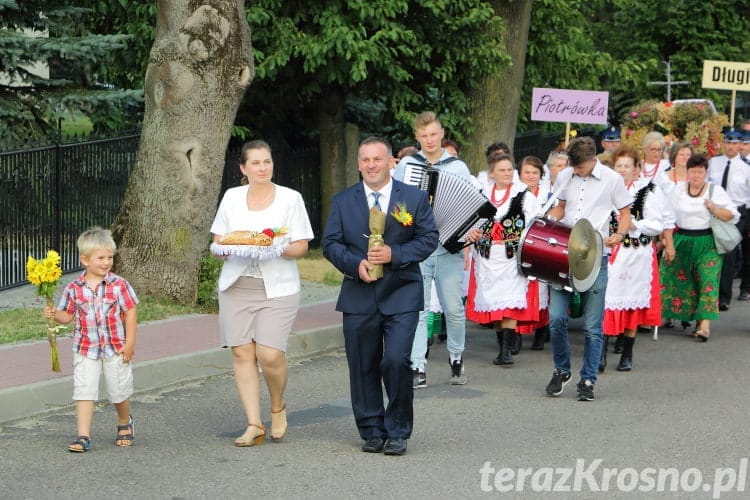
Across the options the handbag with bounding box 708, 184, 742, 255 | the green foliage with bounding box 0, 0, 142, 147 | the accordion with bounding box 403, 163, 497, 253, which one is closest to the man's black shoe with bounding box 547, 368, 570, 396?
the accordion with bounding box 403, 163, 497, 253

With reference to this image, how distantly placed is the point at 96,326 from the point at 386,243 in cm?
174

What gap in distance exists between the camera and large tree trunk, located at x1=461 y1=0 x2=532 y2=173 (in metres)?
19.6

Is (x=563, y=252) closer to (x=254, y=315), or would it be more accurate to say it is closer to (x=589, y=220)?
(x=589, y=220)

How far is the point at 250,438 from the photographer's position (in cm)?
770

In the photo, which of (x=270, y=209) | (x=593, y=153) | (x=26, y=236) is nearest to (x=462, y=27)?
(x=26, y=236)

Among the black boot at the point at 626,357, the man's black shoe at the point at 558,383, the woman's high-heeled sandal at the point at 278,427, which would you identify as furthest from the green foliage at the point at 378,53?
the woman's high-heeled sandal at the point at 278,427

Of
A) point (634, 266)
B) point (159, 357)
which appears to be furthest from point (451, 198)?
point (634, 266)

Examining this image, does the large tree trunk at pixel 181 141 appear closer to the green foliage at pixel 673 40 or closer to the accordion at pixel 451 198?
the accordion at pixel 451 198

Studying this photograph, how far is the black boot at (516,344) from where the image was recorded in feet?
38.3

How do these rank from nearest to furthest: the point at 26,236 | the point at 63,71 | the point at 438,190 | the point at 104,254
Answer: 1. the point at 104,254
2. the point at 438,190
3. the point at 26,236
4. the point at 63,71

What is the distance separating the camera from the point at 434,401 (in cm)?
934

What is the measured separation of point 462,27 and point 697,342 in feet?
23.1

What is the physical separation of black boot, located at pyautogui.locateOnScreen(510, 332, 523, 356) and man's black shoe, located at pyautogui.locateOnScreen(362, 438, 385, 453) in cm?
406

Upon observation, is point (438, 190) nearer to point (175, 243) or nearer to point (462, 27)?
point (175, 243)
